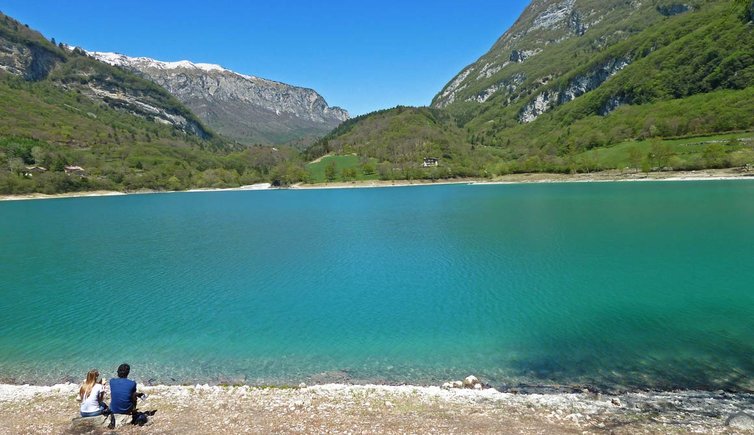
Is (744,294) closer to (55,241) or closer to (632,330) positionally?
(632,330)

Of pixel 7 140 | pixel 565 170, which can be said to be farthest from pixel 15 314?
pixel 7 140

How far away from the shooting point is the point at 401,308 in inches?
973

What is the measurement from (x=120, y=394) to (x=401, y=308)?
15.8 m

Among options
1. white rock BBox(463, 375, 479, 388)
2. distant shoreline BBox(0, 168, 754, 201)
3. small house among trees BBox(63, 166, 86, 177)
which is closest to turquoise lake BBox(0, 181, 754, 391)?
white rock BBox(463, 375, 479, 388)

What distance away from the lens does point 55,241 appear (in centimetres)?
5516

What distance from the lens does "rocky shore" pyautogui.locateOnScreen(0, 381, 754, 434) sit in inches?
440

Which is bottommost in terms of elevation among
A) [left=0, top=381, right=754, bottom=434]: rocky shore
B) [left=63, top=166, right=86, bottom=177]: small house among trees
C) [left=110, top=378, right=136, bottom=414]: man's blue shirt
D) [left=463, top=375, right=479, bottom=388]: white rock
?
[left=463, top=375, right=479, bottom=388]: white rock

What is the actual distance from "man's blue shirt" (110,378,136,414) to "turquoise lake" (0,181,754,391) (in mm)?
4570

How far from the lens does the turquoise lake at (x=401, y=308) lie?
1658 cm

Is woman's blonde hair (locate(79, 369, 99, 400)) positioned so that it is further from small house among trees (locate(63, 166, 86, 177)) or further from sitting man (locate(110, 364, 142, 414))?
small house among trees (locate(63, 166, 86, 177))

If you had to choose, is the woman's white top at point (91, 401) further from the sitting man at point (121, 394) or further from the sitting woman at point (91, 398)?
the sitting man at point (121, 394)

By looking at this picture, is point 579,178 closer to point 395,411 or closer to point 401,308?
point 401,308

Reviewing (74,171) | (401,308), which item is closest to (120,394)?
(401,308)

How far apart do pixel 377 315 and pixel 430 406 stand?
1106 centimetres
